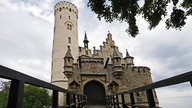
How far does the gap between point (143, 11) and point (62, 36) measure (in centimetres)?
1916

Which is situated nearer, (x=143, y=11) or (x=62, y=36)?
(x=143, y=11)

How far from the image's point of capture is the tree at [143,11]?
316 centimetres

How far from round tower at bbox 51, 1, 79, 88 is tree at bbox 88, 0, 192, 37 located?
55.8 ft

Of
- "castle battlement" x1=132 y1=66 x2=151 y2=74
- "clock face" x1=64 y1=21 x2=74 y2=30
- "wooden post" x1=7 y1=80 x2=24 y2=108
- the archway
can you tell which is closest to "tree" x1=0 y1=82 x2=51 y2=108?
the archway

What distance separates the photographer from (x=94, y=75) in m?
13.1

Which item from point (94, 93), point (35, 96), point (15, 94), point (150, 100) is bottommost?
point (150, 100)

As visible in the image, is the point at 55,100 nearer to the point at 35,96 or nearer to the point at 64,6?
the point at 35,96

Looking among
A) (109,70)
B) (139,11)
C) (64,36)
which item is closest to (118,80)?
(109,70)

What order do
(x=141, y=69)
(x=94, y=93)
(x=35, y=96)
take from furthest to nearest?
(x=35, y=96) < (x=141, y=69) < (x=94, y=93)

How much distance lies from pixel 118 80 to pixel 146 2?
10417 mm

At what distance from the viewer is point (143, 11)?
142 inches

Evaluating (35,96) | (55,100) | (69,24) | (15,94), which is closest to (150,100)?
(55,100)

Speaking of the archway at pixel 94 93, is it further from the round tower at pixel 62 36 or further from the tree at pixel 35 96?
the tree at pixel 35 96

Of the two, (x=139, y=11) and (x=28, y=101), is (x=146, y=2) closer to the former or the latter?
(x=139, y=11)
